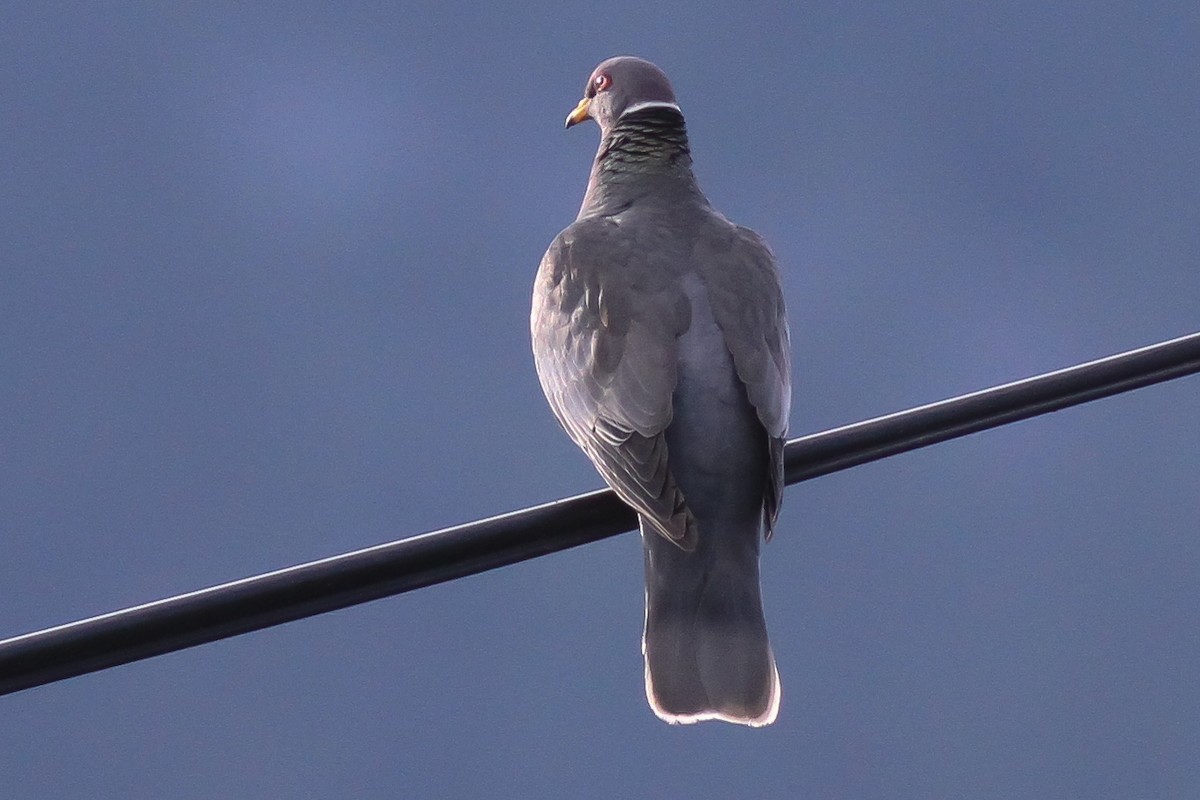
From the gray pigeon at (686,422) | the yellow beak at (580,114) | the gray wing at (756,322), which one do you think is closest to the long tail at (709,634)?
the gray pigeon at (686,422)

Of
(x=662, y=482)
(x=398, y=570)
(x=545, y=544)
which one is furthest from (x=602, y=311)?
(x=398, y=570)

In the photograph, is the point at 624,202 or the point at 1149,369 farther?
the point at 624,202

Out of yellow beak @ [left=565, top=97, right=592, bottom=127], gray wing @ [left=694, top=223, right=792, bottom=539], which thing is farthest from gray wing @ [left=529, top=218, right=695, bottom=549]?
yellow beak @ [left=565, top=97, right=592, bottom=127]

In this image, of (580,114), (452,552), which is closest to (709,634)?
(452,552)

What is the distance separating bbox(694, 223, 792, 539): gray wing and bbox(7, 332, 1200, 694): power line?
0.32 m

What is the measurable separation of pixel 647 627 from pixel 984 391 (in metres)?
1.27

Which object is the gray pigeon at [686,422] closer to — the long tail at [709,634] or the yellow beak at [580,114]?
the long tail at [709,634]

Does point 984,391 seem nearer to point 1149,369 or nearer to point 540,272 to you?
point 1149,369

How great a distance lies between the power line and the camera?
2.48m

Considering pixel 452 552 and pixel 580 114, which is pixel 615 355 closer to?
pixel 452 552

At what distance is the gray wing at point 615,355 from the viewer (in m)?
3.89

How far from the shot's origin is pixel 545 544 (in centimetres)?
302

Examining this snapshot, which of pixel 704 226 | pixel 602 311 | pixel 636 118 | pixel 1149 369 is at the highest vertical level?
pixel 636 118

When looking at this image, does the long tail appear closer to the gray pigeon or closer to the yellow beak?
the gray pigeon
